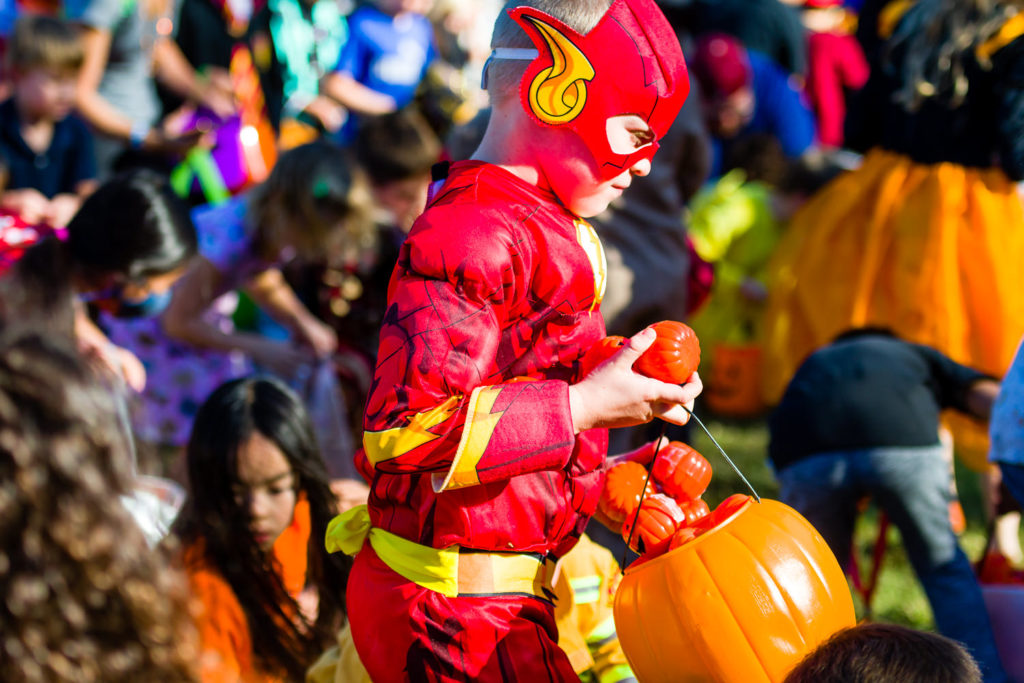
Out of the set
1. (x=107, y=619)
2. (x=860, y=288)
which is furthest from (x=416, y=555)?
(x=860, y=288)

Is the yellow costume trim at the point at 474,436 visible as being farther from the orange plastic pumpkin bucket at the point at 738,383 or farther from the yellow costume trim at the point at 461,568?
the orange plastic pumpkin bucket at the point at 738,383

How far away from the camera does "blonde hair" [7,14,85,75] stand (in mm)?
4938

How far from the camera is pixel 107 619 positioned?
4.83 feet

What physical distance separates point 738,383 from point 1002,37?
292cm

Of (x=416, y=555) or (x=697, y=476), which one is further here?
(x=697, y=476)

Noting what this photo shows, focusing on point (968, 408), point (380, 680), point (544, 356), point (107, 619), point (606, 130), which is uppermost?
point (606, 130)

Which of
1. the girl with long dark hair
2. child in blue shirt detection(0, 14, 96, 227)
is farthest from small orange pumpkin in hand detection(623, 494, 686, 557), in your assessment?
child in blue shirt detection(0, 14, 96, 227)

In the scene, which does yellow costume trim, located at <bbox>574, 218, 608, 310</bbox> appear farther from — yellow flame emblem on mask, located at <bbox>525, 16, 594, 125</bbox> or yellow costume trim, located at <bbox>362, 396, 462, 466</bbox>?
yellow costume trim, located at <bbox>362, 396, 462, 466</bbox>

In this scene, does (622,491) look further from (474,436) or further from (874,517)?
(874,517)

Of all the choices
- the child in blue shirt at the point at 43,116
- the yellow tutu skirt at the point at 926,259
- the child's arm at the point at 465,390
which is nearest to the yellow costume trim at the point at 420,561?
the child's arm at the point at 465,390

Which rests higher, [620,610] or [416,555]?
[416,555]

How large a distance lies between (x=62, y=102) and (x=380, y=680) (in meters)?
4.02

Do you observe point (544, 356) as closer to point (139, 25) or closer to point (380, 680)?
point (380, 680)

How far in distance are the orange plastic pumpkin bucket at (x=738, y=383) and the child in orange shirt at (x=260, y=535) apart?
403 centimetres
